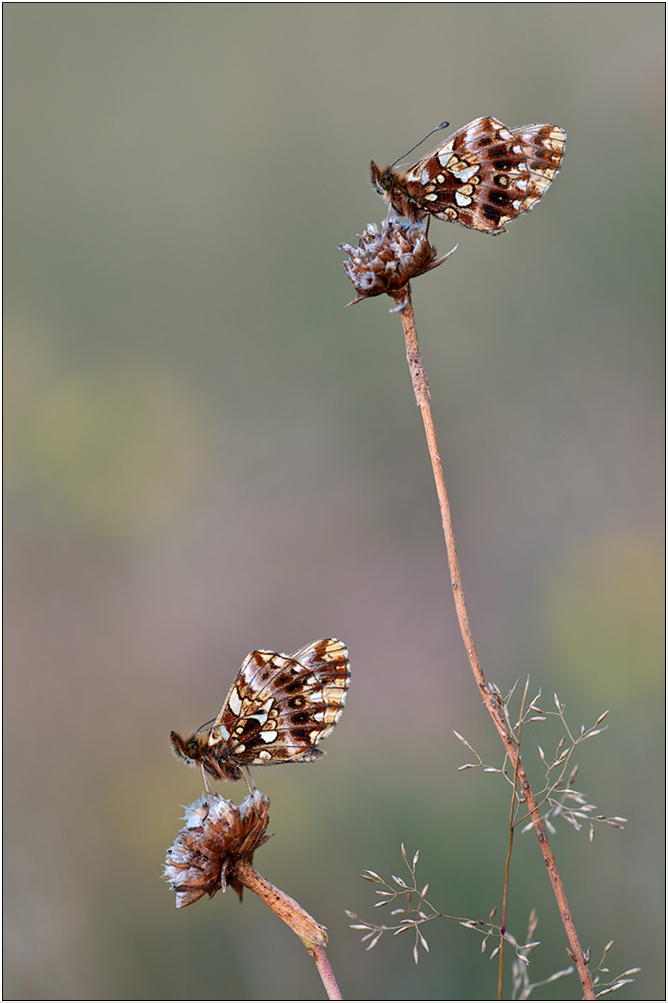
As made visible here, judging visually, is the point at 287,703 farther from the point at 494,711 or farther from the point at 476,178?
the point at 476,178

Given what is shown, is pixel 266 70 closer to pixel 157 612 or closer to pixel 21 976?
pixel 157 612

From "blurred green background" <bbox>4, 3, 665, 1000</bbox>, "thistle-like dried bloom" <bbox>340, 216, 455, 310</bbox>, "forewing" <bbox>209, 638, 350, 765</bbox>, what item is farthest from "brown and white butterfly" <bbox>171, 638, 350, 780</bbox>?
"blurred green background" <bbox>4, 3, 665, 1000</bbox>

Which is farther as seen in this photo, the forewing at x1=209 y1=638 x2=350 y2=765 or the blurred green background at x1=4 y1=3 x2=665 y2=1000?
the blurred green background at x1=4 y1=3 x2=665 y2=1000

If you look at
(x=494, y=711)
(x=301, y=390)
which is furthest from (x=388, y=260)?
(x=301, y=390)

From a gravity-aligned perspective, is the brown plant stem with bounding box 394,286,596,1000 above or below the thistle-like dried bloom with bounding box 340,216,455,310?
below

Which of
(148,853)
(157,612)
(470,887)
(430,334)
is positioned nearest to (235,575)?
(157,612)

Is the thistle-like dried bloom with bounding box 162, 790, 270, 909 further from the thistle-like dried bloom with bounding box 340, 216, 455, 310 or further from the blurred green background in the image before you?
the blurred green background

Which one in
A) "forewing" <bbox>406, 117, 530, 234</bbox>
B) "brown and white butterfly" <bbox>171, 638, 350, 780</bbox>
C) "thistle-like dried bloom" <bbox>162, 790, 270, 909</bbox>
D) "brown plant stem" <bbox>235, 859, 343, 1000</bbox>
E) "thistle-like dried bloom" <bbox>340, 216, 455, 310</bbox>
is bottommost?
"brown plant stem" <bbox>235, 859, 343, 1000</bbox>

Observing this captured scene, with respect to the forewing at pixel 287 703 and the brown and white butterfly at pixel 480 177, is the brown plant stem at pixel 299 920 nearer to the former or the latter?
the forewing at pixel 287 703
